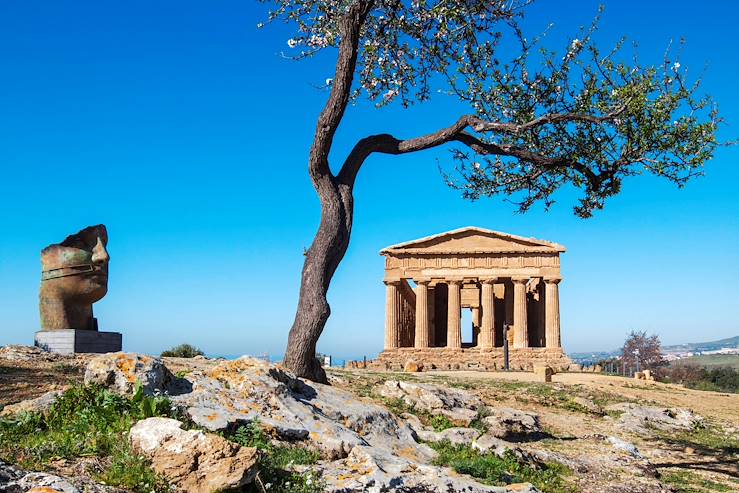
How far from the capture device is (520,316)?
5303 centimetres

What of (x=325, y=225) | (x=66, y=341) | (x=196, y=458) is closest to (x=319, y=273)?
(x=325, y=225)

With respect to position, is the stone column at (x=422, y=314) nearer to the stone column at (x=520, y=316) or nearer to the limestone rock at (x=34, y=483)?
the stone column at (x=520, y=316)


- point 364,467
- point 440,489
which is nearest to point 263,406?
point 364,467

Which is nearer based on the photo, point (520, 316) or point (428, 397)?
point (428, 397)

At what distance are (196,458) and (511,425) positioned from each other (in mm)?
8418

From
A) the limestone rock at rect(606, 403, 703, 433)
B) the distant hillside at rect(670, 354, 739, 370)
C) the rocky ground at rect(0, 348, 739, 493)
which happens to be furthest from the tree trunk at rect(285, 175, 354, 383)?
the distant hillside at rect(670, 354, 739, 370)

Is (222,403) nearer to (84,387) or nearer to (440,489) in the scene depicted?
(84,387)

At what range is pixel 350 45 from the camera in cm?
1155

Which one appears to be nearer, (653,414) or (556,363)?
(653,414)

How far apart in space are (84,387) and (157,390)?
71 cm

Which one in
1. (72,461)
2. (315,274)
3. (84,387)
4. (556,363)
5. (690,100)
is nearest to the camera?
(72,461)

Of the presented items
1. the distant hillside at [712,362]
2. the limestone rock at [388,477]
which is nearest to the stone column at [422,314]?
the limestone rock at [388,477]

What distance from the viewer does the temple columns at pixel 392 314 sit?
54.4m

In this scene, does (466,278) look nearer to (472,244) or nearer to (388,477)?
(472,244)
